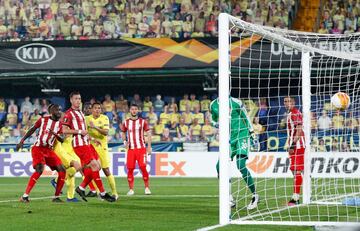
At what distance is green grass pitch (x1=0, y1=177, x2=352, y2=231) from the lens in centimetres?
1043

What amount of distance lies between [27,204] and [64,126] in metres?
1.48

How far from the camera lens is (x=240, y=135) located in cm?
1366

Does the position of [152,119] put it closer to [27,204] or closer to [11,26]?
[11,26]

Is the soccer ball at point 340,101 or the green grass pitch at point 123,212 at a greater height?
the soccer ball at point 340,101

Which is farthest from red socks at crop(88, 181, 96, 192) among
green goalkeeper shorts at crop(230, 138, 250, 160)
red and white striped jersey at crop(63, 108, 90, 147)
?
green goalkeeper shorts at crop(230, 138, 250, 160)

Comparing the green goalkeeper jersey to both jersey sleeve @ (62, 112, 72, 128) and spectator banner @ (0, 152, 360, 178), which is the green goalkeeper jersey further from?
spectator banner @ (0, 152, 360, 178)

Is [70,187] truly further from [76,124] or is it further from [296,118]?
[296,118]

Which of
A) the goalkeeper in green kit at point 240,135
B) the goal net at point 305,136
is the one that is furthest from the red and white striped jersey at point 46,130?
the goal net at point 305,136

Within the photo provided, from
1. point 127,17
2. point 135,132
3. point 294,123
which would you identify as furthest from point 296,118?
point 127,17

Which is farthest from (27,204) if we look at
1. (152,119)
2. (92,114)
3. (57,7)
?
(57,7)

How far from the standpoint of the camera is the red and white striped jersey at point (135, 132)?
1839 cm

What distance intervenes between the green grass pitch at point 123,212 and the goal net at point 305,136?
554 mm

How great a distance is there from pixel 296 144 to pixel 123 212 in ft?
11.3

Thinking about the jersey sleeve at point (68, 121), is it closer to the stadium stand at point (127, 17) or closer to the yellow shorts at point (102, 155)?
the yellow shorts at point (102, 155)
